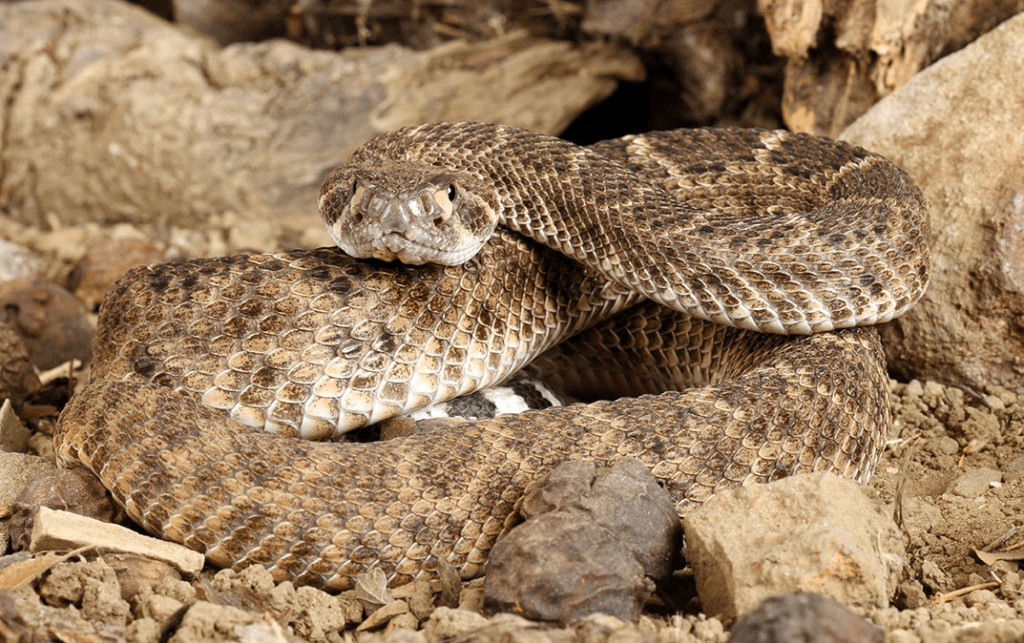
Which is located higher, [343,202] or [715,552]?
[343,202]

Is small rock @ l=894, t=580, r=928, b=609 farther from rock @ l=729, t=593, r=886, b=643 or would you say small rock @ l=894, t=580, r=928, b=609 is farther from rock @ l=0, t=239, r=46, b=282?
rock @ l=0, t=239, r=46, b=282

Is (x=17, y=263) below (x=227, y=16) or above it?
below

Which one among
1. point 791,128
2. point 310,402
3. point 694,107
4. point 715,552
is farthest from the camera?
point 694,107

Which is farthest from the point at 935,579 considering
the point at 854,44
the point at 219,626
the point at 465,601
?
the point at 854,44

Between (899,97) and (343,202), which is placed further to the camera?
(899,97)

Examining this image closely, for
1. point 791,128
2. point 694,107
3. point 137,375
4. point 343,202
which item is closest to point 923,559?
point 343,202

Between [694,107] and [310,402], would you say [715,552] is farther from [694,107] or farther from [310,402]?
[694,107]

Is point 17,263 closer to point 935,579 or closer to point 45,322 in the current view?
point 45,322
